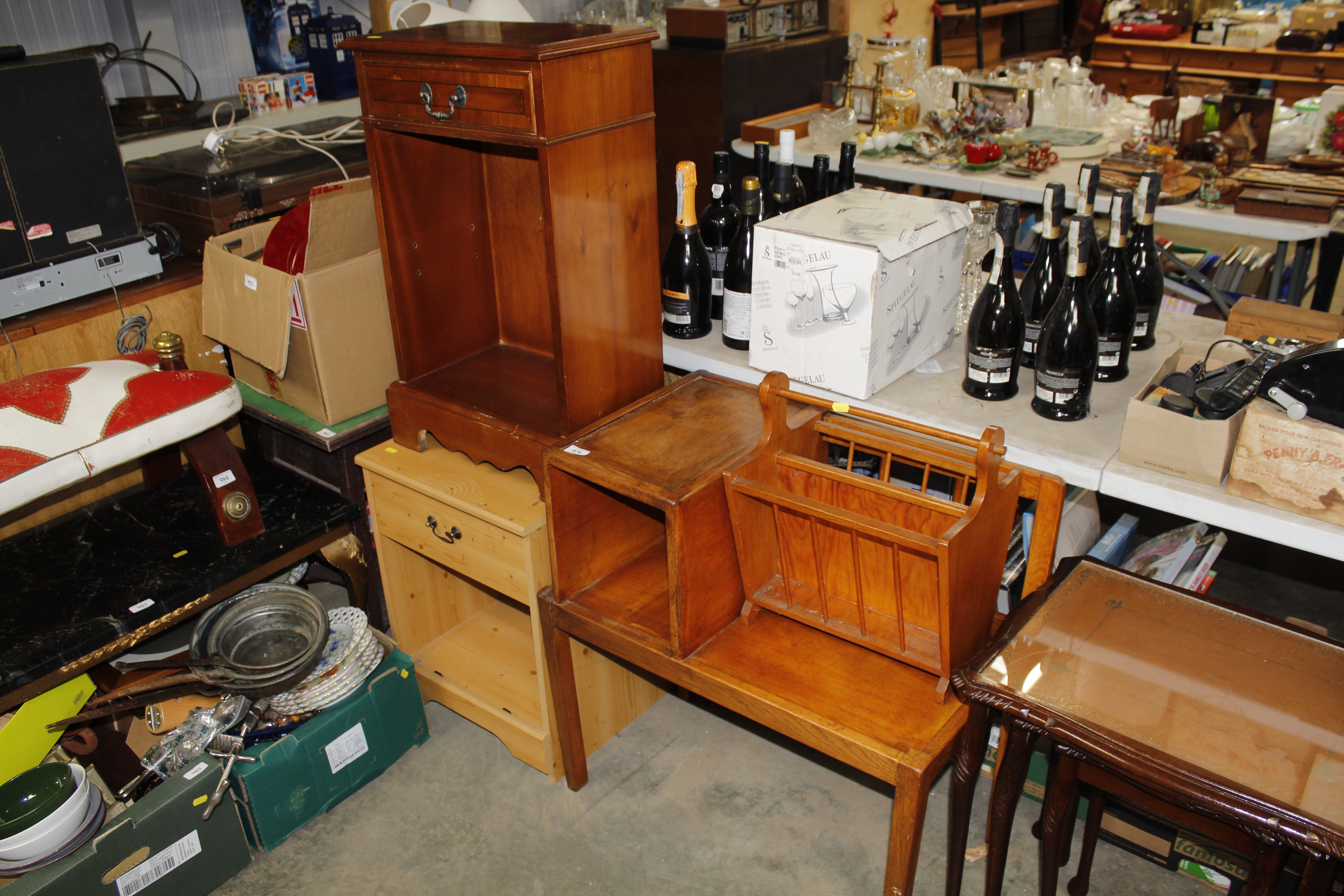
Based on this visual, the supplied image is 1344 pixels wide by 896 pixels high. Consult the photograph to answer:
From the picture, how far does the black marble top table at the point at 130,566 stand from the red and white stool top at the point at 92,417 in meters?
0.22

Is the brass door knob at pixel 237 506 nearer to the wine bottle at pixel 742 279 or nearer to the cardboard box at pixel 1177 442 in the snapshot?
the wine bottle at pixel 742 279

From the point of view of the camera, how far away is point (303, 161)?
8.14 feet

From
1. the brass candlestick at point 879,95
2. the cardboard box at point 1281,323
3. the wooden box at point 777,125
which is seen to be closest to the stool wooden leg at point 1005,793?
the cardboard box at point 1281,323

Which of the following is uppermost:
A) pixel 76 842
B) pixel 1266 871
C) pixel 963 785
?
pixel 1266 871

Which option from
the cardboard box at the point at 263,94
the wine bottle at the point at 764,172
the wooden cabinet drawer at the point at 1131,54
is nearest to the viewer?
the wine bottle at the point at 764,172

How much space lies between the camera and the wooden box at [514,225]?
4.78 feet

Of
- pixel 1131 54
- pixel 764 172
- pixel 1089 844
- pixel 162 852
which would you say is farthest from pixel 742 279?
pixel 1131 54

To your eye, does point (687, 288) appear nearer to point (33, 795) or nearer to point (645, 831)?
point (645, 831)

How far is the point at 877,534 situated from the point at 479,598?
1.32 m

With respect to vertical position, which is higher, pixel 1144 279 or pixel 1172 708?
pixel 1144 279

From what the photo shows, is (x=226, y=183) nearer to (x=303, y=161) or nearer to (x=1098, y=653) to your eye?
(x=303, y=161)

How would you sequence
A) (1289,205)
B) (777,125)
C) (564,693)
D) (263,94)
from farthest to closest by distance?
(777,125), (263,94), (1289,205), (564,693)

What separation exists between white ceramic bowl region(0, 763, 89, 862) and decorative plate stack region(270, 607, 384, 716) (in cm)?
35

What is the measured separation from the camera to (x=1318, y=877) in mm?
1045
